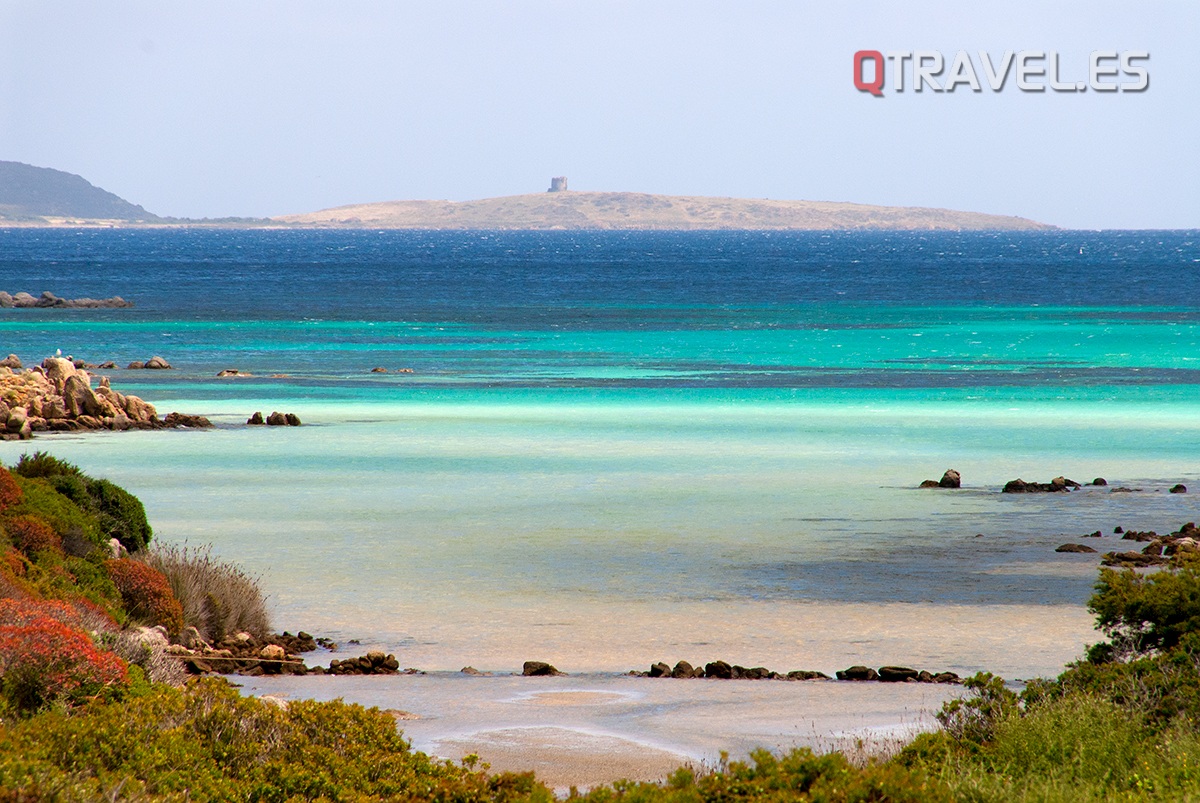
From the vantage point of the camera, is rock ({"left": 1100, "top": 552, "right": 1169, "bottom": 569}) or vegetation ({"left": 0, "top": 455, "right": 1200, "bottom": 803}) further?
rock ({"left": 1100, "top": 552, "right": 1169, "bottom": 569})

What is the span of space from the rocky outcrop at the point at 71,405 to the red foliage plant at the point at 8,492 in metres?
16.8

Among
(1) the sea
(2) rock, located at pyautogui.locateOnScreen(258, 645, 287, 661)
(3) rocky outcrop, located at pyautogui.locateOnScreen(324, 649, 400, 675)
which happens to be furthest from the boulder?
(2) rock, located at pyautogui.locateOnScreen(258, 645, 287, 661)

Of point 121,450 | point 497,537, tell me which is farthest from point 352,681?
point 121,450

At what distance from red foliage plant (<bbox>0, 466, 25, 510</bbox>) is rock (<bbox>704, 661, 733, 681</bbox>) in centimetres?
519

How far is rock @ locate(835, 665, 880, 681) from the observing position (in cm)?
1042

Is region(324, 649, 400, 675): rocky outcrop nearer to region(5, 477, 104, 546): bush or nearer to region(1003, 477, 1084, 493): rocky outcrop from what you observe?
region(5, 477, 104, 546): bush

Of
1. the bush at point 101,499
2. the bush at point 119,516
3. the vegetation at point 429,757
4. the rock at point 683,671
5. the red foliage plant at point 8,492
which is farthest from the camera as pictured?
the bush at point 119,516

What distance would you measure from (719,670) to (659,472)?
40.3ft

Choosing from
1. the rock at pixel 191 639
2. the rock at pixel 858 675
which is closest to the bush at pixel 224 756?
the rock at pixel 191 639

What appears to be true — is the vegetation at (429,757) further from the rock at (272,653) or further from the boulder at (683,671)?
the boulder at (683,671)

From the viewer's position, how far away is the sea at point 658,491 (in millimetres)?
11531

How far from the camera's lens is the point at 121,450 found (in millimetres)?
24750

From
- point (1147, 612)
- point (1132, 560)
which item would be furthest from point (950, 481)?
point (1147, 612)

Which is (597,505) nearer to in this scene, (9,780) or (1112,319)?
(9,780)
